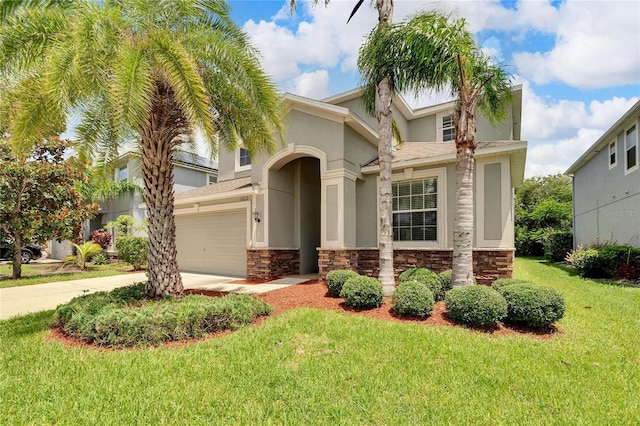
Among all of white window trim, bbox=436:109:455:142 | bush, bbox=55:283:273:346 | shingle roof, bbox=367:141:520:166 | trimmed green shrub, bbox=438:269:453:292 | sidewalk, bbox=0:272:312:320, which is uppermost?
white window trim, bbox=436:109:455:142

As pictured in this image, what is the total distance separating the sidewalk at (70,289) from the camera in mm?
7878

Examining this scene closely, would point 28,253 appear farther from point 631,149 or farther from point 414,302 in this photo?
point 631,149

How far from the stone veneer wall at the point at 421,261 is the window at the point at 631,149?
908 centimetres

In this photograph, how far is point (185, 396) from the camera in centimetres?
342

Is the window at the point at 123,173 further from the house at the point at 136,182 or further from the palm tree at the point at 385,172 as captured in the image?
the palm tree at the point at 385,172

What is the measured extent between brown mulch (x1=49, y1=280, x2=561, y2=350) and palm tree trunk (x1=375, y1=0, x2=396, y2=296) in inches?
27.0

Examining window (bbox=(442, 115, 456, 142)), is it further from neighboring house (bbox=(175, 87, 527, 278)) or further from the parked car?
the parked car

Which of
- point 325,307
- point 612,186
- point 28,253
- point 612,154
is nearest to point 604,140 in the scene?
point 612,154

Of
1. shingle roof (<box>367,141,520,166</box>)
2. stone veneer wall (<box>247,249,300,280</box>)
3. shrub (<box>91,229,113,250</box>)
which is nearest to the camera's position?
shingle roof (<box>367,141,520,166</box>)

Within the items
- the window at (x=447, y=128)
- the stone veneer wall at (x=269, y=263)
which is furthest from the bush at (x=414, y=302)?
the window at (x=447, y=128)

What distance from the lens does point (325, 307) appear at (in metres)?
7.01

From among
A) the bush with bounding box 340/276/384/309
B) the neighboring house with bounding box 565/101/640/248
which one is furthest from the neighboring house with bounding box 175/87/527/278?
the neighboring house with bounding box 565/101/640/248

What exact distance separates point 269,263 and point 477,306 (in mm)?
7385

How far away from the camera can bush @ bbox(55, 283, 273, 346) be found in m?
4.93
